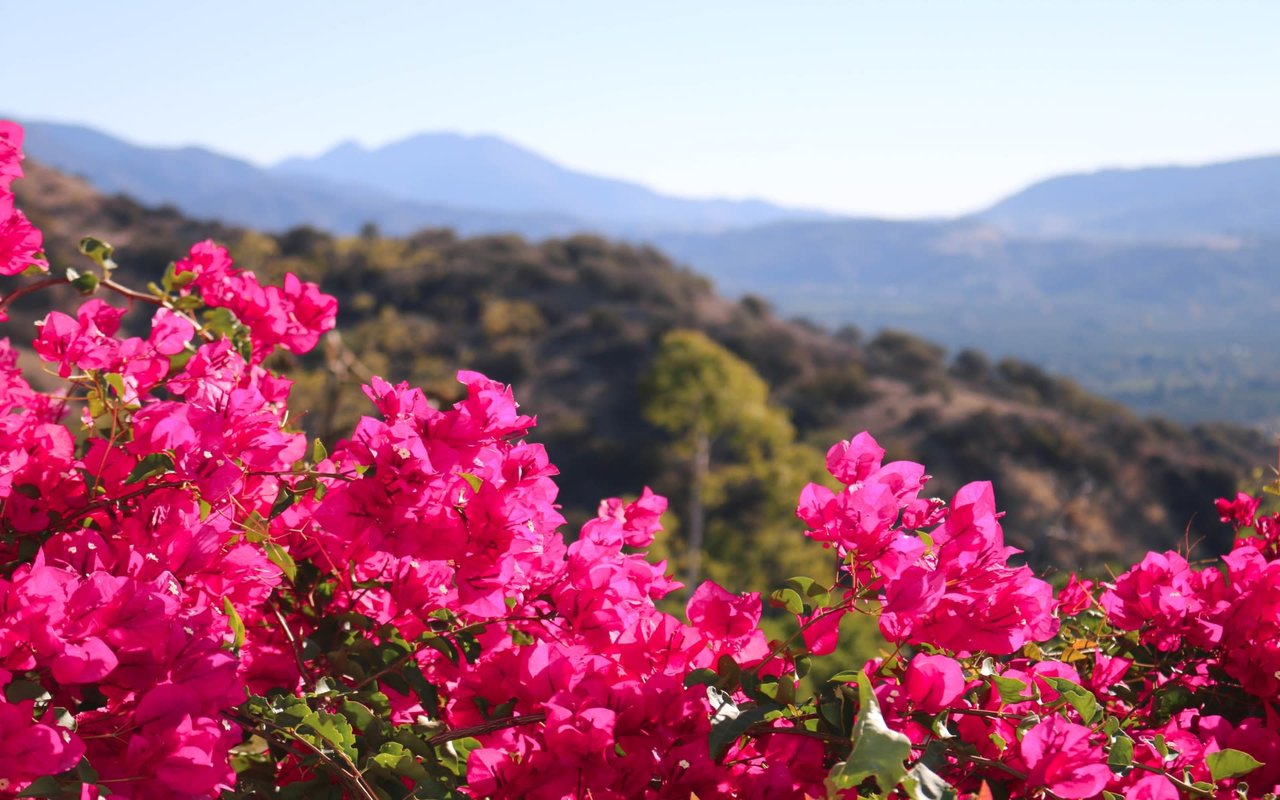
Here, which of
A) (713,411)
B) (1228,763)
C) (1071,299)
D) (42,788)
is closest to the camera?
(42,788)

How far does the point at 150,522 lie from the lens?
1.05 m

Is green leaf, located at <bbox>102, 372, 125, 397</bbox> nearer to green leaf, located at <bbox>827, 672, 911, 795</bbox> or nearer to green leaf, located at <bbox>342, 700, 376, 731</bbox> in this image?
green leaf, located at <bbox>342, 700, 376, 731</bbox>

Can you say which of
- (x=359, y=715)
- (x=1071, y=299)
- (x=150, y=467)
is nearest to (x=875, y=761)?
(x=359, y=715)

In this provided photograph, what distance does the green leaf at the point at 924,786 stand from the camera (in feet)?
2.73

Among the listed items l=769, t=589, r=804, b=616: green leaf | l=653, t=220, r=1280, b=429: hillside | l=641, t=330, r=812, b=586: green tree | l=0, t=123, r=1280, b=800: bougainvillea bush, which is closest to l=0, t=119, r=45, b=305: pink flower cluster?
l=0, t=123, r=1280, b=800: bougainvillea bush

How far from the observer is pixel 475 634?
1.15m

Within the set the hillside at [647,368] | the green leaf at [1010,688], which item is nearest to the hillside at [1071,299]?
the hillside at [647,368]

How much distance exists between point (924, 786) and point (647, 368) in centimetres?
2424

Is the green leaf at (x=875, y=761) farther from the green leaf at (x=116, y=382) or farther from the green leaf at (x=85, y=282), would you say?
the green leaf at (x=85, y=282)

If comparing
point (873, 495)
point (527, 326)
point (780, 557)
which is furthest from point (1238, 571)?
point (527, 326)

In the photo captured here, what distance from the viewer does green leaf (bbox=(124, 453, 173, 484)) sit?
101 centimetres

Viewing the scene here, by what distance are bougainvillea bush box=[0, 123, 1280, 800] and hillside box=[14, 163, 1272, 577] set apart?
12590mm

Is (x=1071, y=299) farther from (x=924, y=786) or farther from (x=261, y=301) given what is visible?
(x=924, y=786)

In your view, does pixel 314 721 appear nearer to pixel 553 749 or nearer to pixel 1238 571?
pixel 553 749
